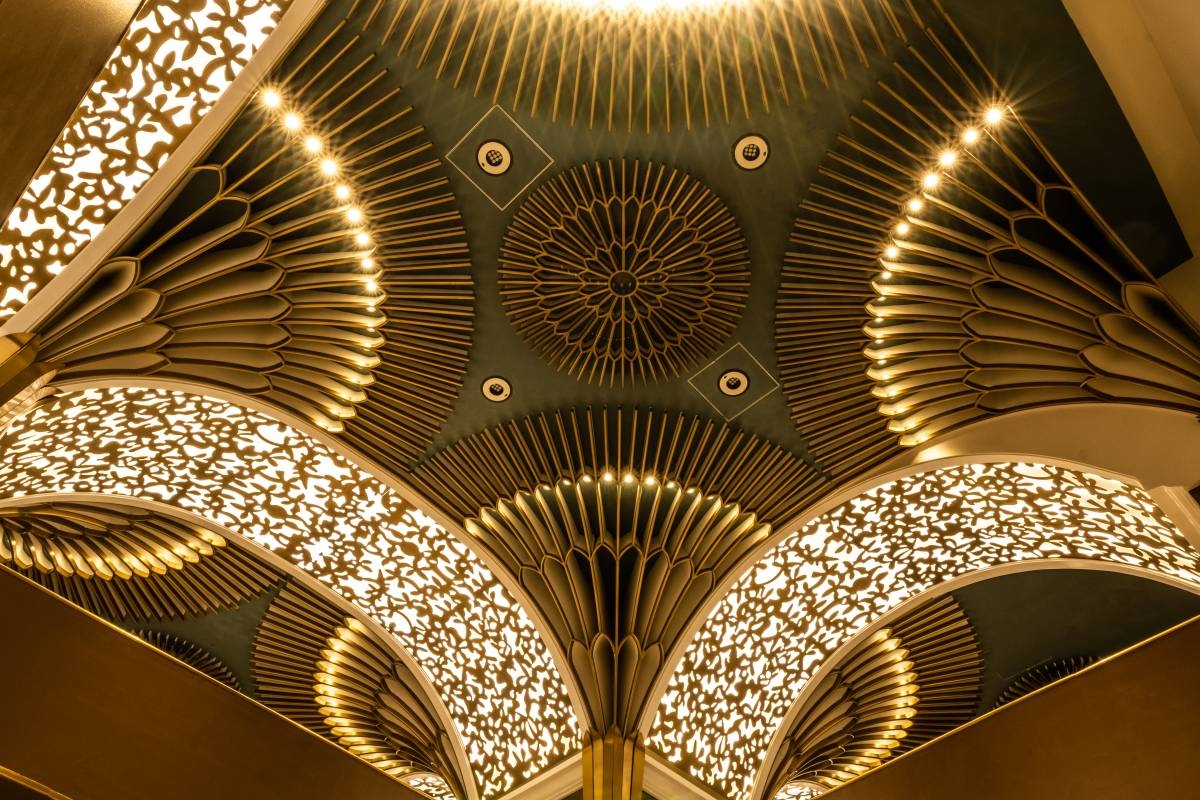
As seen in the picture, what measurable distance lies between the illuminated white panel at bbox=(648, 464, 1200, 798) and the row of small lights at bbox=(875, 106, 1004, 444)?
1.97 m

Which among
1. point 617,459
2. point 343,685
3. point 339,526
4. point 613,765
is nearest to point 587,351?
point 617,459

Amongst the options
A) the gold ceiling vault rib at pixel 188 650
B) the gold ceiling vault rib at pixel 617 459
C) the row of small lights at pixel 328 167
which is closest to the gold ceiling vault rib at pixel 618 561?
the gold ceiling vault rib at pixel 617 459

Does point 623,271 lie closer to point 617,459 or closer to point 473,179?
point 473,179

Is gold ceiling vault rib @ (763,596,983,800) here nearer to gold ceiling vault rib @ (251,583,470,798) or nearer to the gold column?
the gold column

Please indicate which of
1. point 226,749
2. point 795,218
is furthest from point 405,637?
point 795,218

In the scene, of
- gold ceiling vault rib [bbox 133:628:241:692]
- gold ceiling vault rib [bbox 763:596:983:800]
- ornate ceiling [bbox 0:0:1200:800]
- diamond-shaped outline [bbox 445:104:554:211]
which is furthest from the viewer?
gold ceiling vault rib [bbox 133:628:241:692]

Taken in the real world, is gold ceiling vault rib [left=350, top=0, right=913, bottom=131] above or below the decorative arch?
above

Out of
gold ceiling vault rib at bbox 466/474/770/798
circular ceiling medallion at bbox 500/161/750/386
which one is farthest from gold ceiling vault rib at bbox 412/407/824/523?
circular ceiling medallion at bbox 500/161/750/386

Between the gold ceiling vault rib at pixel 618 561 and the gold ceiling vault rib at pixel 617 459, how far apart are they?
0.15m

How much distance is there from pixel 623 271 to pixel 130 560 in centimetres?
685

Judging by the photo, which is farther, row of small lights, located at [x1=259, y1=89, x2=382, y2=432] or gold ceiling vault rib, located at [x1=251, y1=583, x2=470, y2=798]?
gold ceiling vault rib, located at [x1=251, y1=583, x2=470, y2=798]

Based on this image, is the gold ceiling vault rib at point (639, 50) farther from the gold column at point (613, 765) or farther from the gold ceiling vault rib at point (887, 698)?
the gold ceiling vault rib at point (887, 698)

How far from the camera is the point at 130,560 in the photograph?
33.6ft

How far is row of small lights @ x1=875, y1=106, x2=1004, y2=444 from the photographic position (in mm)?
6355
